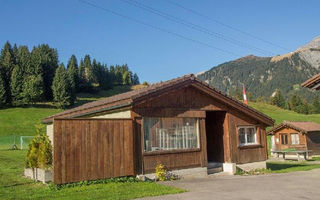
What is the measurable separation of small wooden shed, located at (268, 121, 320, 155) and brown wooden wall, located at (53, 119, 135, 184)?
1024 inches

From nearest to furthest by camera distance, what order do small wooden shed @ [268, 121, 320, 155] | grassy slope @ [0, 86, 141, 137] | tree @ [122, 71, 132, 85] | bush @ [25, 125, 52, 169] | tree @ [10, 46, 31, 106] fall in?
bush @ [25, 125, 52, 169] → small wooden shed @ [268, 121, 320, 155] → grassy slope @ [0, 86, 141, 137] → tree @ [10, 46, 31, 106] → tree @ [122, 71, 132, 85]

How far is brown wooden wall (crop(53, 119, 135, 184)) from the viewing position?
1088 centimetres

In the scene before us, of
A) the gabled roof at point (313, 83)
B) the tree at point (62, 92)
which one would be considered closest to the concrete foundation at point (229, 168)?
the gabled roof at point (313, 83)

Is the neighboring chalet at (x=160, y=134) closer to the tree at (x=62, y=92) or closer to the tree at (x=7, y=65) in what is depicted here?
the tree at (x=62, y=92)

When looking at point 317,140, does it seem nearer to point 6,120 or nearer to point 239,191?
point 239,191

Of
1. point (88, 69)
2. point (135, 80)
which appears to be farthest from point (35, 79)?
point (135, 80)

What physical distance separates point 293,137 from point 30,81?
198ft

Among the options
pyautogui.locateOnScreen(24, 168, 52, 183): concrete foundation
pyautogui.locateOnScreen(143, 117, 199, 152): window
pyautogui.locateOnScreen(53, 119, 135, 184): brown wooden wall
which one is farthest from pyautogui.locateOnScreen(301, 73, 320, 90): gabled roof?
pyautogui.locateOnScreen(24, 168, 52, 183): concrete foundation

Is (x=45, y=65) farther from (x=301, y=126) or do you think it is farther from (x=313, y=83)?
(x=313, y=83)

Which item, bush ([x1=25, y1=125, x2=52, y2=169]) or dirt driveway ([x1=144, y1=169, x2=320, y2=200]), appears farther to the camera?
bush ([x1=25, y1=125, x2=52, y2=169])

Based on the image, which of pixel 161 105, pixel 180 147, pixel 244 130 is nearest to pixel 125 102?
pixel 161 105

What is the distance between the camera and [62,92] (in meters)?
74.2

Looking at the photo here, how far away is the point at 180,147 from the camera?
14453mm

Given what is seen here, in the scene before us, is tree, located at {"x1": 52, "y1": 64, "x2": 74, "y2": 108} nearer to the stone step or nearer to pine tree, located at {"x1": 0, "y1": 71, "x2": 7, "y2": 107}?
pine tree, located at {"x1": 0, "y1": 71, "x2": 7, "y2": 107}
